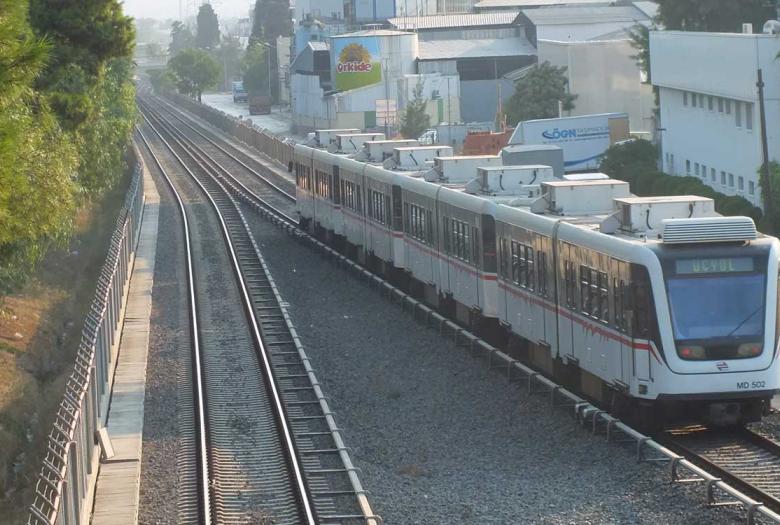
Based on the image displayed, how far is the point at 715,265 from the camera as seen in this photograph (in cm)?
1652

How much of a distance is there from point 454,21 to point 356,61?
1770 centimetres

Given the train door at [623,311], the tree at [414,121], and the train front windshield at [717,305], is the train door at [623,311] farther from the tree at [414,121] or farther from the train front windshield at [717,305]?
the tree at [414,121]

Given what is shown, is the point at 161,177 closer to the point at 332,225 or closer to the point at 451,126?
the point at 451,126

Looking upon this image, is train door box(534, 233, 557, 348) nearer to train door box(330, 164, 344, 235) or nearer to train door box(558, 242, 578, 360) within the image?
train door box(558, 242, 578, 360)

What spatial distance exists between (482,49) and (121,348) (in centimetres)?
7159

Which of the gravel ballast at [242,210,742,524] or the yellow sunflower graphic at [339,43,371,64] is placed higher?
the yellow sunflower graphic at [339,43,371,64]

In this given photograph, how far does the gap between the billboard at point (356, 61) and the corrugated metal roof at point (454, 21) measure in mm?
11035

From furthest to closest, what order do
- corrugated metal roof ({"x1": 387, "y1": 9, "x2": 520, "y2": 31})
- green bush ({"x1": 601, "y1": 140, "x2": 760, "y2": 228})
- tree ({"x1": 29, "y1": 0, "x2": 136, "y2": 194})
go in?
1. corrugated metal roof ({"x1": 387, "y1": 9, "x2": 520, "y2": 31})
2. green bush ({"x1": 601, "y1": 140, "x2": 760, "y2": 228})
3. tree ({"x1": 29, "y1": 0, "x2": 136, "y2": 194})

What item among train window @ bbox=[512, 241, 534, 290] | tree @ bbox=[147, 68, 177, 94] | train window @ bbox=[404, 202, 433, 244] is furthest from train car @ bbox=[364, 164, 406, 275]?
tree @ bbox=[147, 68, 177, 94]

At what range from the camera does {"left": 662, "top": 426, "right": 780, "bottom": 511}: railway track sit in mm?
14773

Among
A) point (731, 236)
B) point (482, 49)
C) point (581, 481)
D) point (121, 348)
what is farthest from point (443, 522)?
point (482, 49)

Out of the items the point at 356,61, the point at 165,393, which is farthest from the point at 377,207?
the point at 356,61

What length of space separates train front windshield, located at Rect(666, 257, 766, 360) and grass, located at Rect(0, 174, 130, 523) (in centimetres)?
810

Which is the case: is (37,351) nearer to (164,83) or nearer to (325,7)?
(325,7)
